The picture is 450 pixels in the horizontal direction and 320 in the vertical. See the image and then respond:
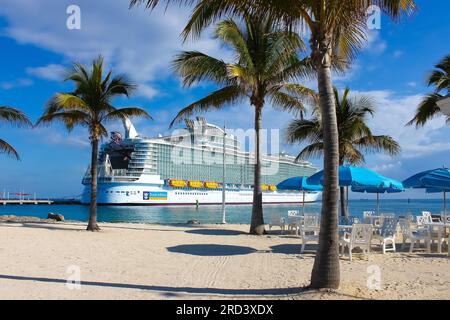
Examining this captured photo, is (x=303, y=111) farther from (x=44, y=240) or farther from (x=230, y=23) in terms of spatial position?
(x=44, y=240)

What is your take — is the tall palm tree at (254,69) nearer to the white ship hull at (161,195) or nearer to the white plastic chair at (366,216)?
the white plastic chair at (366,216)

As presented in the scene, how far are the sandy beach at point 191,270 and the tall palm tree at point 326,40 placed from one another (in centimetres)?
36

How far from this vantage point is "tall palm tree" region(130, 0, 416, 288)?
4.49 metres

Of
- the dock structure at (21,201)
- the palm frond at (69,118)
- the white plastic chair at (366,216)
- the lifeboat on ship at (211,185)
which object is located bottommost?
the dock structure at (21,201)

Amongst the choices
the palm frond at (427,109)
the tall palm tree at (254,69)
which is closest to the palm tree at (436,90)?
the palm frond at (427,109)

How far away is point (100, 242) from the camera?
9.03 m

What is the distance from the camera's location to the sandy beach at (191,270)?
4469 mm

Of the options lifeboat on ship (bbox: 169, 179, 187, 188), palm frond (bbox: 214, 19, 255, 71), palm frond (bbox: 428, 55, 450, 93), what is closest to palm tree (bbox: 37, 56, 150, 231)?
palm frond (bbox: 214, 19, 255, 71)

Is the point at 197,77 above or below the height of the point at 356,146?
above

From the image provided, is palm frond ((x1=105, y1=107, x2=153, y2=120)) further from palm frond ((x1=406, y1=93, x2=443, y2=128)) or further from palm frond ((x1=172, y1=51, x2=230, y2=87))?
palm frond ((x1=406, y1=93, x2=443, y2=128))
